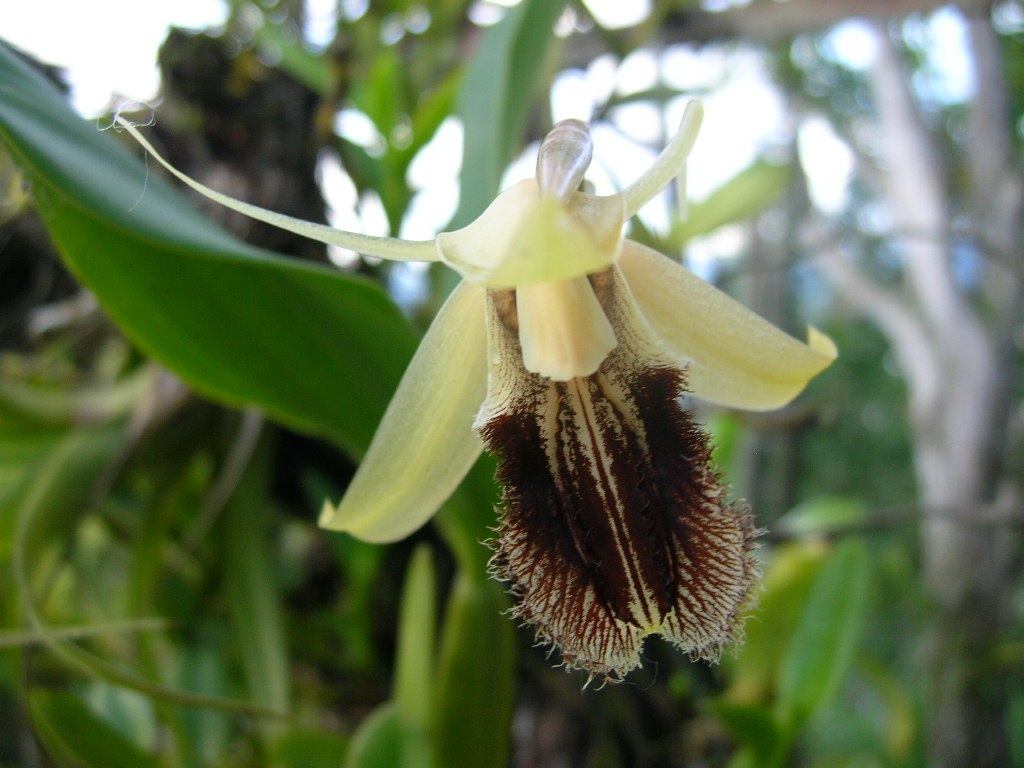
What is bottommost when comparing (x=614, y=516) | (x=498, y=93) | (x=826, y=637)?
(x=826, y=637)

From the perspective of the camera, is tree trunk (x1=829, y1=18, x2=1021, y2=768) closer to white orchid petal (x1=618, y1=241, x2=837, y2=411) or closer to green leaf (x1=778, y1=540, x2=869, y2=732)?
green leaf (x1=778, y1=540, x2=869, y2=732)

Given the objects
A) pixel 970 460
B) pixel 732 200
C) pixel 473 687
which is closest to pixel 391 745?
pixel 473 687

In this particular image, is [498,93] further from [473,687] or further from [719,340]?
[473,687]

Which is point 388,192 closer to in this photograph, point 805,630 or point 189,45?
point 189,45

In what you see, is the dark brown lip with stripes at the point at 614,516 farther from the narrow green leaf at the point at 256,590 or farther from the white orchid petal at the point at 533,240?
the narrow green leaf at the point at 256,590

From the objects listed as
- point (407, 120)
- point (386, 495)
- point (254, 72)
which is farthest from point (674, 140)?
point (254, 72)

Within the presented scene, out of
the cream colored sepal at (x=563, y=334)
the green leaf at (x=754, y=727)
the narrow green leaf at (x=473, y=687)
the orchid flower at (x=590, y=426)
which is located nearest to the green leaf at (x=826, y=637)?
the green leaf at (x=754, y=727)

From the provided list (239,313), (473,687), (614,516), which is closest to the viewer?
(614,516)
